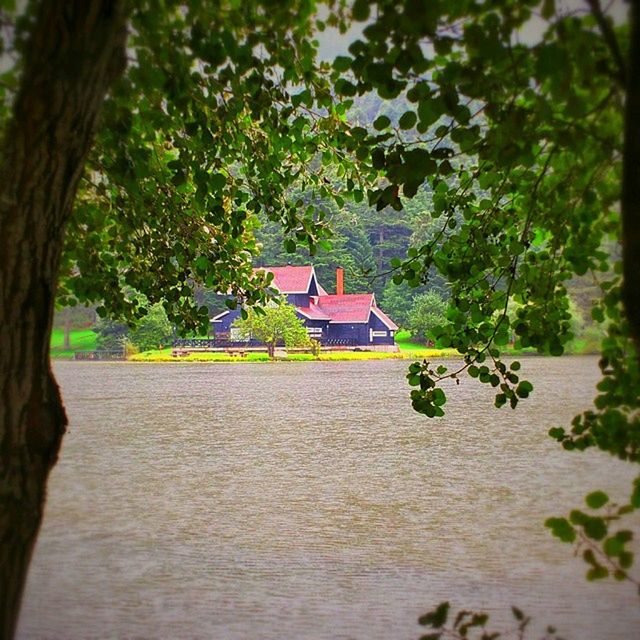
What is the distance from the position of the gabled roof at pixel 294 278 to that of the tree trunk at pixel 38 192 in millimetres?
6897

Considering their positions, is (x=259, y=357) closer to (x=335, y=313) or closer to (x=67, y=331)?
(x=335, y=313)

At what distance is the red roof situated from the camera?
8078 millimetres

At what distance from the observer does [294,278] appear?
8.27m

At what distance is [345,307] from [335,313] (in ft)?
0.57

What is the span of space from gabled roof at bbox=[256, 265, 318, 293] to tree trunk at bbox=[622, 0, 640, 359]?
23.5 feet

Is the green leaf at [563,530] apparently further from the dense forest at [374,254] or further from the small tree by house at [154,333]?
the small tree by house at [154,333]

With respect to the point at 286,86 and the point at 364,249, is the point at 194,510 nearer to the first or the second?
the point at 286,86

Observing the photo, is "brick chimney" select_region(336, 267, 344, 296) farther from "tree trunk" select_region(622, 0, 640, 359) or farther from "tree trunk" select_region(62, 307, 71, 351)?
"tree trunk" select_region(622, 0, 640, 359)

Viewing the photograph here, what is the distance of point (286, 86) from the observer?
4.50ft

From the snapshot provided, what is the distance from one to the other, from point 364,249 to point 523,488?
12.8 ft

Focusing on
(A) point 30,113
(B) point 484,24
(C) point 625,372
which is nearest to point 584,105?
(B) point 484,24

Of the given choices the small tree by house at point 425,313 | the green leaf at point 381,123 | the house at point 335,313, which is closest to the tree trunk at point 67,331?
the house at point 335,313

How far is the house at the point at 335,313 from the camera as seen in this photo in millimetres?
7910

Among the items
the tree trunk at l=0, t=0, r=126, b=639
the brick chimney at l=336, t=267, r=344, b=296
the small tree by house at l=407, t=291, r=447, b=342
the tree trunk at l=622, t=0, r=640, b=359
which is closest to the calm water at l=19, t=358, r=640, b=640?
the tree trunk at l=0, t=0, r=126, b=639
